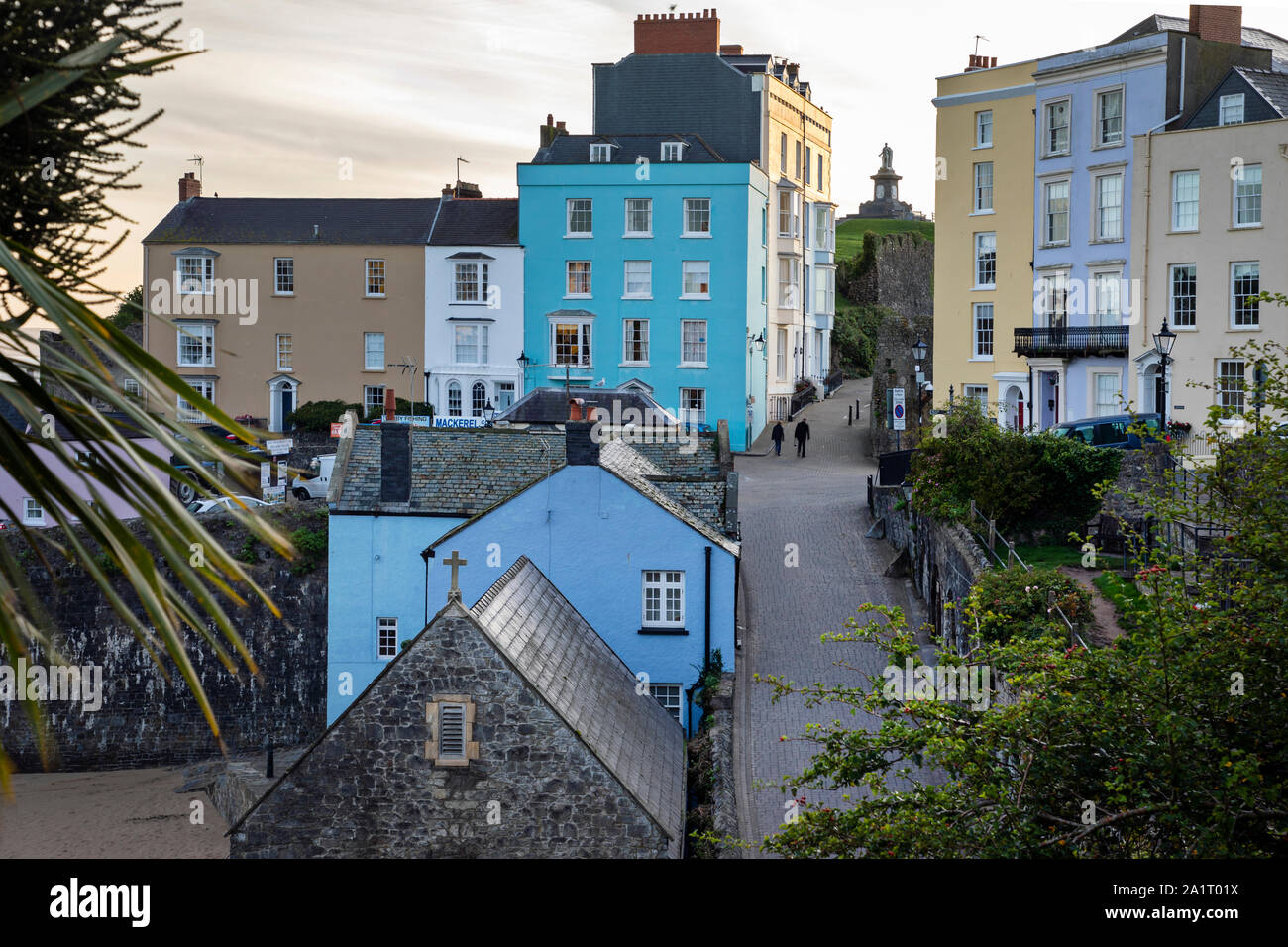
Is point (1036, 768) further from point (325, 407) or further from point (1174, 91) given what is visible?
point (325, 407)

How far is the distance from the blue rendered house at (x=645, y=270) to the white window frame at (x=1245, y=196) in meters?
21.4

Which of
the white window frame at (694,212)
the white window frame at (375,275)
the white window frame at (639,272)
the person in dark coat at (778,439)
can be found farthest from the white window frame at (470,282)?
the person in dark coat at (778,439)

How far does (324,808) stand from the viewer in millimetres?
14820

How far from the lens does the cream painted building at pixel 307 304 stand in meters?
55.2

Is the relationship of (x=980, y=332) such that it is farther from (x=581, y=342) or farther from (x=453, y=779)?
(x=453, y=779)

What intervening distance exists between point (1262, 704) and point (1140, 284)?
103 ft

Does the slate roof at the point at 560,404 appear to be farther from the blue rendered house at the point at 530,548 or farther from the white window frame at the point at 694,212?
the white window frame at the point at 694,212

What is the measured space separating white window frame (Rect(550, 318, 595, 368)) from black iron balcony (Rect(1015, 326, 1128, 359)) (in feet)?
60.0

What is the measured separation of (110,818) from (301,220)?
33866mm

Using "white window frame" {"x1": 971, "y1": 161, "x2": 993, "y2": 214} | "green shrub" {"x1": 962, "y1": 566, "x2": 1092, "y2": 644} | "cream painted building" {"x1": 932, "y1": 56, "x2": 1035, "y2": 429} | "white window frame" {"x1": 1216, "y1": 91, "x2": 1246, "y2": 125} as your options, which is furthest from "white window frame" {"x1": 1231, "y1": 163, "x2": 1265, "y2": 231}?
"green shrub" {"x1": 962, "y1": 566, "x2": 1092, "y2": 644}

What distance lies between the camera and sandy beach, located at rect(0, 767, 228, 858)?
25.8 metres

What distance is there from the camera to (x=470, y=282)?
2149 inches
